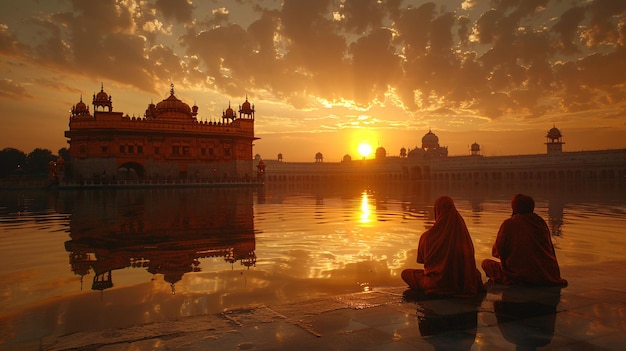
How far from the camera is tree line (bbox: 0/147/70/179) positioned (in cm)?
6134

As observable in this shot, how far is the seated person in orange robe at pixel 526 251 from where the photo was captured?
4.76 meters

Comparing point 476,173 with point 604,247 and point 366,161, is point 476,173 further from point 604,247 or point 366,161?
point 604,247

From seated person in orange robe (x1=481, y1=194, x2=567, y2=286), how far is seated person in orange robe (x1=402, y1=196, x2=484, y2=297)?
64 cm

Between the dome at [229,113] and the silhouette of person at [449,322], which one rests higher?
the dome at [229,113]

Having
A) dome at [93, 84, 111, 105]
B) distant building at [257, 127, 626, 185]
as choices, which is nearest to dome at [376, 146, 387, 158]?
distant building at [257, 127, 626, 185]

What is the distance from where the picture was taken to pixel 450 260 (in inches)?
173

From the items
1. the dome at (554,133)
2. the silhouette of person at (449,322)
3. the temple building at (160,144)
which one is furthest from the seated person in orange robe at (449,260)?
the dome at (554,133)

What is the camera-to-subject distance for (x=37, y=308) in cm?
432

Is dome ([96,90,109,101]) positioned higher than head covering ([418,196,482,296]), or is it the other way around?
dome ([96,90,109,101])

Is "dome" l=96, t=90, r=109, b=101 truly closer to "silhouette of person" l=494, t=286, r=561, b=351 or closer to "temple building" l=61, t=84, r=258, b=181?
"temple building" l=61, t=84, r=258, b=181

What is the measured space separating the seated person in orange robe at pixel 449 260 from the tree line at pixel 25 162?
2512 inches

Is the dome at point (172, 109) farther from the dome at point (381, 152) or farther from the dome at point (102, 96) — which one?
the dome at point (381, 152)

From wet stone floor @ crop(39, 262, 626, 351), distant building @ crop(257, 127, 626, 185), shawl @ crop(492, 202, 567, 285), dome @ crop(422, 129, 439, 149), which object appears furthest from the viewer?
dome @ crop(422, 129, 439, 149)

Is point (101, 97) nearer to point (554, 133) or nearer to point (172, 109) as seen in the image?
point (172, 109)
